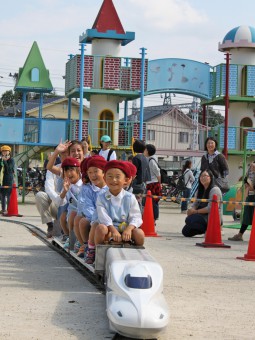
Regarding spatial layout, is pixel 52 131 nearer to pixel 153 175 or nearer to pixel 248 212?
pixel 153 175

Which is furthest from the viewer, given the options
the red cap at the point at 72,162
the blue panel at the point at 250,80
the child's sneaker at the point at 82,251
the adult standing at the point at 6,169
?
the blue panel at the point at 250,80

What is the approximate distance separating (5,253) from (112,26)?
77.4ft

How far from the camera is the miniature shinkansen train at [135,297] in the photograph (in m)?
7.14

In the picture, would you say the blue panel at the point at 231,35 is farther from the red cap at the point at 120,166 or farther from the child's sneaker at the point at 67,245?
the red cap at the point at 120,166

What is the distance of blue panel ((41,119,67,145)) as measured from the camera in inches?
1389

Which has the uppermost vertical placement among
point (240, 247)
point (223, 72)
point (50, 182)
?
point (223, 72)

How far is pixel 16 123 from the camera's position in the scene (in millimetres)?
34938

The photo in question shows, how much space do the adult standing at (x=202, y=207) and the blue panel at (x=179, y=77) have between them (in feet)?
60.2

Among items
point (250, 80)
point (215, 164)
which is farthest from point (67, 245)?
point (250, 80)

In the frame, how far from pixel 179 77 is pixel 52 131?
560 cm

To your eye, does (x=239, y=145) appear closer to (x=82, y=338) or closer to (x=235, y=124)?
(x=235, y=124)

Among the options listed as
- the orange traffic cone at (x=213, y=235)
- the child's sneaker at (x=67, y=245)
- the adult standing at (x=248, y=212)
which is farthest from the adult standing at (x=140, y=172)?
the child's sneaker at (x=67, y=245)

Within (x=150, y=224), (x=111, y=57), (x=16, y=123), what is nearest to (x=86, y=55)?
(x=111, y=57)

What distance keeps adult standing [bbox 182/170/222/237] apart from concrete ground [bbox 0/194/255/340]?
6.38 ft
